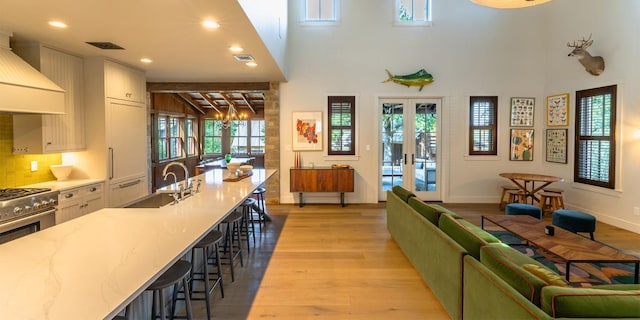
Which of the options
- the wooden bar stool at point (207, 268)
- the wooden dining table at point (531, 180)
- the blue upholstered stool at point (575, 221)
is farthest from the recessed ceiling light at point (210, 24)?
the wooden dining table at point (531, 180)

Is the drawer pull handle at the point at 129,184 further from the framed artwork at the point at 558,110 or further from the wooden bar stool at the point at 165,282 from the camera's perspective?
the framed artwork at the point at 558,110

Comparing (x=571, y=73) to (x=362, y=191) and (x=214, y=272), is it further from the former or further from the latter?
(x=214, y=272)

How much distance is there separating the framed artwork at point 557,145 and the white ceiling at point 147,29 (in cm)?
550

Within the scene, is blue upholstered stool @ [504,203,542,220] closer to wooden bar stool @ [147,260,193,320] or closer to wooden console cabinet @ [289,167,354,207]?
wooden console cabinet @ [289,167,354,207]

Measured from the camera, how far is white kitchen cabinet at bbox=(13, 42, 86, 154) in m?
4.08

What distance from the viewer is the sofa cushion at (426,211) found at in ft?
11.1

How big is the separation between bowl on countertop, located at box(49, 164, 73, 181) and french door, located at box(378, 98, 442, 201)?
17.8ft

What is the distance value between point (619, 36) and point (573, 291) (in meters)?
5.76

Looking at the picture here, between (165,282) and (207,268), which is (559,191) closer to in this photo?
(207,268)

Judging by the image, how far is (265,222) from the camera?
584 cm

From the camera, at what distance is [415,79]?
7.25 meters

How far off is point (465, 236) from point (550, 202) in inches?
194

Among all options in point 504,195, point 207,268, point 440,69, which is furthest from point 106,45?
point 504,195

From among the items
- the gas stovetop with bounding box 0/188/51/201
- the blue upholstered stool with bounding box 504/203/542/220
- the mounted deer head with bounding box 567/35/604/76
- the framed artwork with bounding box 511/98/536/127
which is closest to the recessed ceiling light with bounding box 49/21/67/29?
the gas stovetop with bounding box 0/188/51/201
